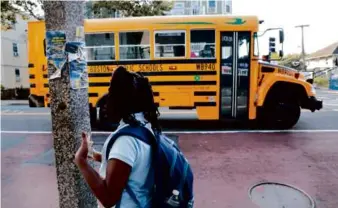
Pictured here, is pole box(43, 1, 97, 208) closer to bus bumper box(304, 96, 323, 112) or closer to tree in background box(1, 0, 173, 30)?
bus bumper box(304, 96, 323, 112)

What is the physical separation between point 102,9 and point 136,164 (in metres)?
20.3

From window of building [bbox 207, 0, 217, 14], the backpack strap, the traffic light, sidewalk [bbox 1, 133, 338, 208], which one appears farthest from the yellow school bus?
window of building [bbox 207, 0, 217, 14]

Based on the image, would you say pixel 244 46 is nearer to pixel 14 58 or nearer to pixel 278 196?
pixel 278 196

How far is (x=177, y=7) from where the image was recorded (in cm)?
3500

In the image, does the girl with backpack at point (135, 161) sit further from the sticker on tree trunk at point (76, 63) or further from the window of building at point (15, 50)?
the window of building at point (15, 50)

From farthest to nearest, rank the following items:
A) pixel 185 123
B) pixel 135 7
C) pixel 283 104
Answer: pixel 135 7
pixel 185 123
pixel 283 104

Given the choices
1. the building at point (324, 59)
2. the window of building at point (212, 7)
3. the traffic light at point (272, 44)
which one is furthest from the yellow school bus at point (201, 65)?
the building at point (324, 59)

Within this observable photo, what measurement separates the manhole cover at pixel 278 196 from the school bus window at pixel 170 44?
4.20 m

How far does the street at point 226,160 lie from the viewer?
13.4 ft

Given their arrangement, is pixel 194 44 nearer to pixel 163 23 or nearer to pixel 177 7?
pixel 163 23

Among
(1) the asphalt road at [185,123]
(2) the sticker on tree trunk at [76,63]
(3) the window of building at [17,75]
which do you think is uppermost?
(3) the window of building at [17,75]

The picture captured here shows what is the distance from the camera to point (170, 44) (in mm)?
7652

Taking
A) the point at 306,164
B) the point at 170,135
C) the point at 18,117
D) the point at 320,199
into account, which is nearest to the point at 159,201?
the point at 320,199

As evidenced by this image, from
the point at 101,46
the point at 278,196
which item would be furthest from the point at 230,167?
the point at 101,46
